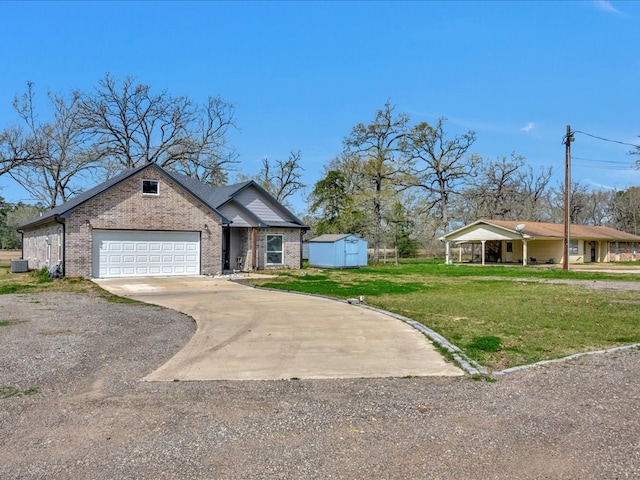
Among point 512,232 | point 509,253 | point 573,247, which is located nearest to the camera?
point 512,232

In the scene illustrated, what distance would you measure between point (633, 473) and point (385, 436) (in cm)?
171

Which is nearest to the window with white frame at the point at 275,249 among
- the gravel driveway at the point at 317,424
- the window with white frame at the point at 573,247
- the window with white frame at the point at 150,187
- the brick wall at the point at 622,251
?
the window with white frame at the point at 150,187

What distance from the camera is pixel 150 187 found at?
68.0 ft

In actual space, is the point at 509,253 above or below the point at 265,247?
below

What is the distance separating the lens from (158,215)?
20828 millimetres

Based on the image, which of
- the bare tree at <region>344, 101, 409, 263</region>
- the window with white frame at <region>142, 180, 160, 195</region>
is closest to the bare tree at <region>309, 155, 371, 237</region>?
the bare tree at <region>344, 101, 409, 263</region>

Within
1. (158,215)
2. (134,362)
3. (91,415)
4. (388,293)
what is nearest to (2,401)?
(91,415)

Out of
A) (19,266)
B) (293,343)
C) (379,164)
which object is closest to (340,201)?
(379,164)

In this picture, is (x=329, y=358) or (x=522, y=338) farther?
(x=522, y=338)

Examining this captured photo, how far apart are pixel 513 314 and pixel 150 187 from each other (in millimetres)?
15682

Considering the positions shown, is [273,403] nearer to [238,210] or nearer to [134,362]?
[134,362]

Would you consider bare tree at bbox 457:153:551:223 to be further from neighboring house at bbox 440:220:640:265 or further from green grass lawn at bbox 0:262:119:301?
green grass lawn at bbox 0:262:119:301

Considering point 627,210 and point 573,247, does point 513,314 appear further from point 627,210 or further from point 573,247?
point 627,210

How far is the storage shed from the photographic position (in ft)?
92.7
